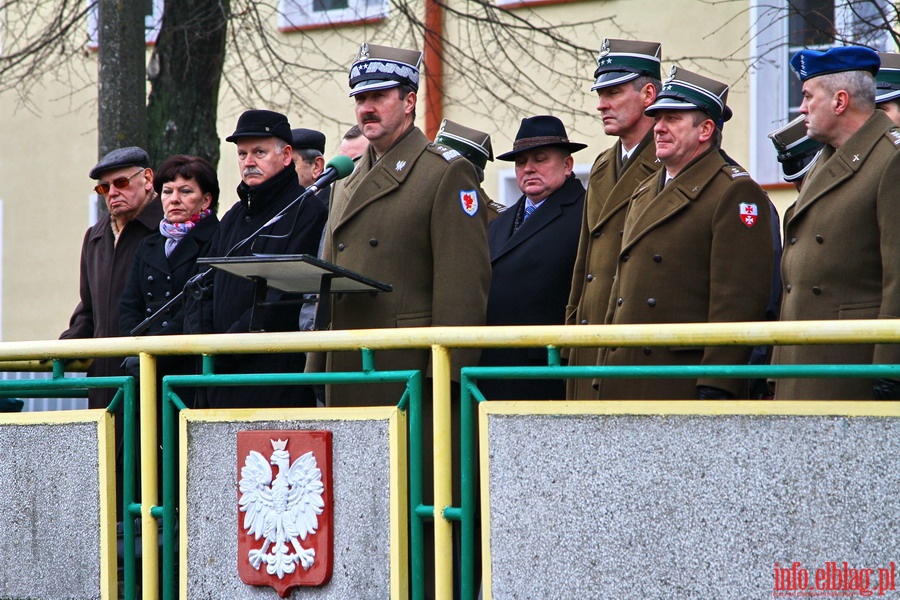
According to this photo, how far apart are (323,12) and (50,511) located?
8.12 m

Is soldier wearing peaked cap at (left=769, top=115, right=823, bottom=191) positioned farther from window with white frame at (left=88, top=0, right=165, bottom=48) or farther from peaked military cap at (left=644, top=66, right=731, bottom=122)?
window with white frame at (left=88, top=0, right=165, bottom=48)

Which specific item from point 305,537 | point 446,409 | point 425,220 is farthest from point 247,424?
point 425,220

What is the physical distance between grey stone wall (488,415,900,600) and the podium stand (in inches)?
29.6

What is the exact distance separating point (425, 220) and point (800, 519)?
2.02 m

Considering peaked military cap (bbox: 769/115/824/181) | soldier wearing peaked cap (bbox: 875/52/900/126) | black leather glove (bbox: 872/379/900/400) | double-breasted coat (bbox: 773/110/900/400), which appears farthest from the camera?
peaked military cap (bbox: 769/115/824/181)

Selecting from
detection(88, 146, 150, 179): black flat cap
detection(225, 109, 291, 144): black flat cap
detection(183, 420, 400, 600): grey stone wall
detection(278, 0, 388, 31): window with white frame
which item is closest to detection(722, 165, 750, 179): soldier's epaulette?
detection(183, 420, 400, 600): grey stone wall

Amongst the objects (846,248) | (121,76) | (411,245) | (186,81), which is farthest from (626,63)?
(186,81)

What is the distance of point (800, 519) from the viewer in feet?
11.7

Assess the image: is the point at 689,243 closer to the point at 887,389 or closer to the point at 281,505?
the point at 887,389

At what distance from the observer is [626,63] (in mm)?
5586

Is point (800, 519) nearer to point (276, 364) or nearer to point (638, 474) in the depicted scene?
point (638, 474)

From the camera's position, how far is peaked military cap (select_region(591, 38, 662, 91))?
5551mm

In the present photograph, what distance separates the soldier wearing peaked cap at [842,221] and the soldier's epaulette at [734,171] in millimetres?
223

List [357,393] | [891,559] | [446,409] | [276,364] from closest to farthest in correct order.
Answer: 1. [891,559]
2. [446,409]
3. [357,393]
4. [276,364]
